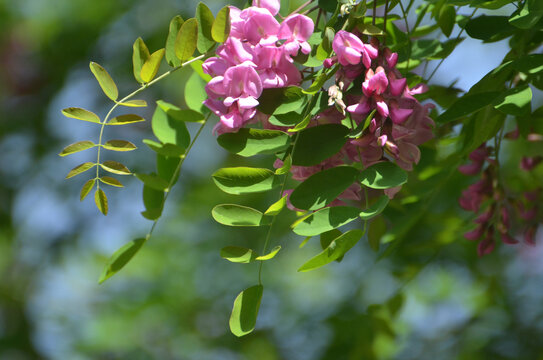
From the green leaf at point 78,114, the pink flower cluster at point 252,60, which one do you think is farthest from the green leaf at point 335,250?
the green leaf at point 78,114

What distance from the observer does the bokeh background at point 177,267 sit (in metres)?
1.38

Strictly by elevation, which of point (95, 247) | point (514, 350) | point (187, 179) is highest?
point (514, 350)

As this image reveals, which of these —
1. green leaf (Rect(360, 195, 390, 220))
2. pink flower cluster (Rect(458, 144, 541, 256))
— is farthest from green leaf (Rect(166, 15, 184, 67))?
pink flower cluster (Rect(458, 144, 541, 256))

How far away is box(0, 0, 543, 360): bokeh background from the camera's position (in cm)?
138

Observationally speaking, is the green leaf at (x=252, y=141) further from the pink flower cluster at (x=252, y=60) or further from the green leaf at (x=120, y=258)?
the green leaf at (x=120, y=258)

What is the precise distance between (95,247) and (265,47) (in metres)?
1.95

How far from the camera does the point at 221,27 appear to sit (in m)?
0.47

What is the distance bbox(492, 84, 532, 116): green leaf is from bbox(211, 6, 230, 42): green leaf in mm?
239

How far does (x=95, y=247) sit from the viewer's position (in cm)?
225

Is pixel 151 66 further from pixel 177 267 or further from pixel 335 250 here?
pixel 177 267

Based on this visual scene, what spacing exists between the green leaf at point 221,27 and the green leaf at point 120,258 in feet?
0.75

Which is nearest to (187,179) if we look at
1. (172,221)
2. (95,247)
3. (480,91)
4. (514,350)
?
(172,221)

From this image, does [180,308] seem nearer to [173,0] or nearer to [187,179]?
[187,179]

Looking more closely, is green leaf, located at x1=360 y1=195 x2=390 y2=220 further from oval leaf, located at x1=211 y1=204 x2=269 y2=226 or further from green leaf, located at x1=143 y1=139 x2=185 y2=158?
green leaf, located at x1=143 y1=139 x2=185 y2=158
